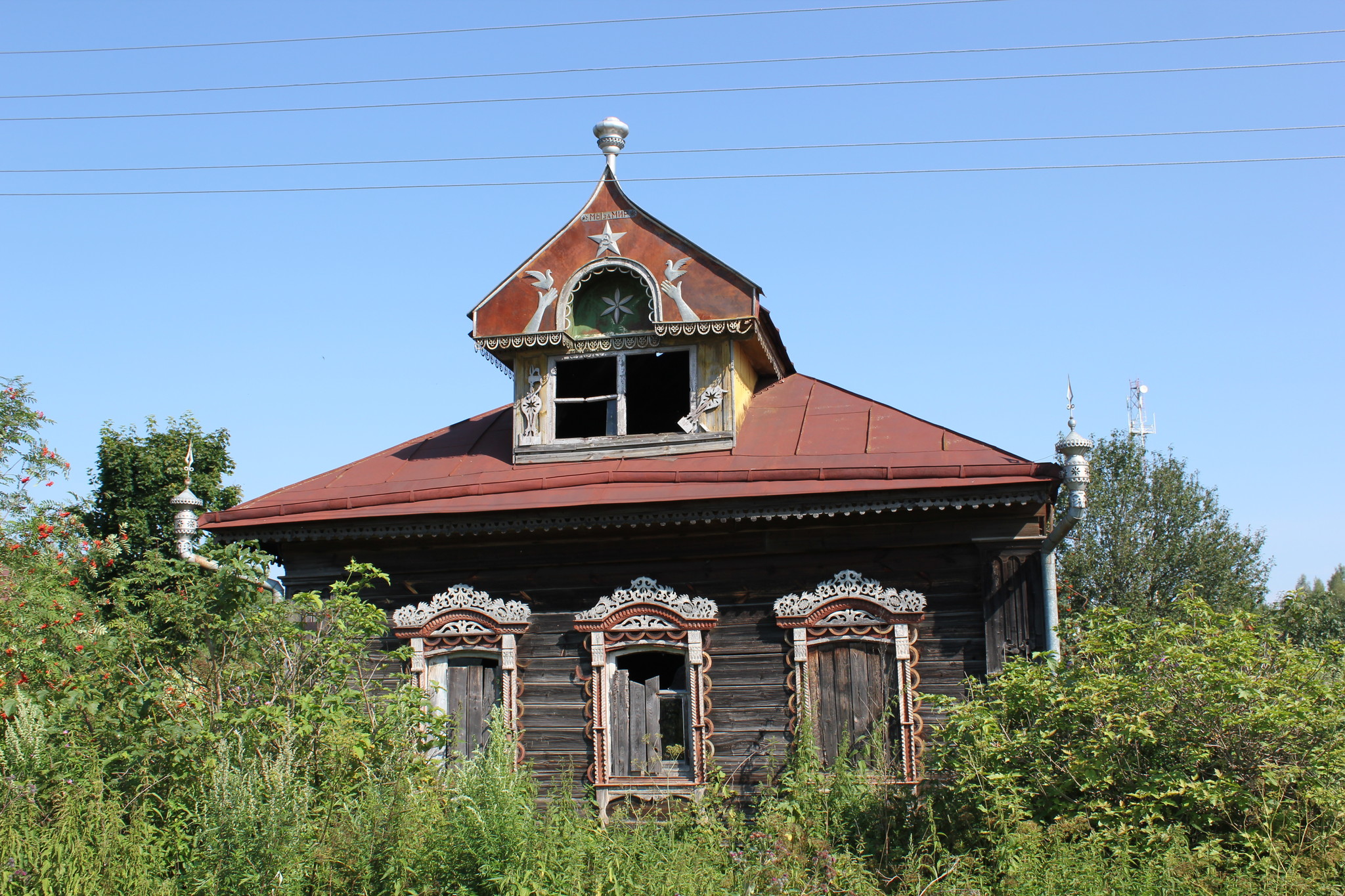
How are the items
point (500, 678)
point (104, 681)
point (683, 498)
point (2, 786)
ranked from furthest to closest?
point (500, 678), point (683, 498), point (104, 681), point (2, 786)

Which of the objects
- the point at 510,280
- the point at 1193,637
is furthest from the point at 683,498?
the point at 1193,637

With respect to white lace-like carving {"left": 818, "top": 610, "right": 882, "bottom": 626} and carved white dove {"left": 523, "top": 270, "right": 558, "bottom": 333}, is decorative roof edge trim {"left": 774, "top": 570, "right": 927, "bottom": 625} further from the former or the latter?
carved white dove {"left": 523, "top": 270, "right": 558, "bottom": 333}

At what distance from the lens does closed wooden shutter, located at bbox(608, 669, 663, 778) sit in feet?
34.2

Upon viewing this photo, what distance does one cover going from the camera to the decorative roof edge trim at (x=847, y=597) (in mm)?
10062

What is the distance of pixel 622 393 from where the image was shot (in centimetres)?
1187

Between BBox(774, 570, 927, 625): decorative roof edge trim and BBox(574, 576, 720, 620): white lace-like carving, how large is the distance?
70 centimetres

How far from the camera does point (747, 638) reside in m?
10.4

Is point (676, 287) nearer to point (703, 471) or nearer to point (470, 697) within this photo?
point (703, 471)

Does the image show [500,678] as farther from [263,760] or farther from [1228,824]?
[1228,824]

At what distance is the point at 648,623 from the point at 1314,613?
19.6 ft

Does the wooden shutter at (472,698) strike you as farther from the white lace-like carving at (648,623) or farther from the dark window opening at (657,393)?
the dark window opening at (657,393)

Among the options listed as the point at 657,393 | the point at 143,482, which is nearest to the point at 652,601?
the point at 657,393

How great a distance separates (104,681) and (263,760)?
6.54 ft

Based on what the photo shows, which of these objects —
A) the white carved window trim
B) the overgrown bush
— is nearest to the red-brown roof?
the white carved window trim
